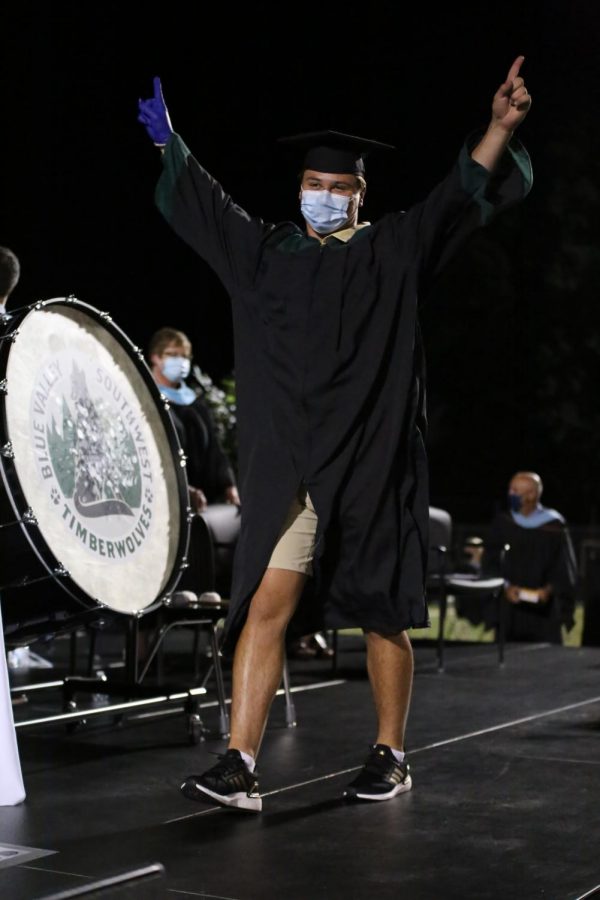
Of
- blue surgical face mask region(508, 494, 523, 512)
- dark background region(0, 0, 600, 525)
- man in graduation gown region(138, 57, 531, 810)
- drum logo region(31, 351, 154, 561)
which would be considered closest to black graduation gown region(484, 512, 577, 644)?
blue surgical face mask region(508, 494, 523, 512)

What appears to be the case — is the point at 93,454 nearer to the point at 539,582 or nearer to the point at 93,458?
the point at 93,458

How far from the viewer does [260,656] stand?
365 cm

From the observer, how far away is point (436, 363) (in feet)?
70.9

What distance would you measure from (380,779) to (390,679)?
27cm

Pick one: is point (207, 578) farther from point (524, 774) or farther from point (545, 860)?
point (545, 860)

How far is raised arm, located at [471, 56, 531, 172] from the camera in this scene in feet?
→ 11.7

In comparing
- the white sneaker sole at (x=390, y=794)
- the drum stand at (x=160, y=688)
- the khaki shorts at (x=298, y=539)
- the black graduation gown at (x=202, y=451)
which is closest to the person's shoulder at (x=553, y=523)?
the black graduation gown at (x=202, y=451)

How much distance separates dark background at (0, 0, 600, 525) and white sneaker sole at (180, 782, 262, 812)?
27.6 feet

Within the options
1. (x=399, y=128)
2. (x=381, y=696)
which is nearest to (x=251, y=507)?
(x=381, y=696)

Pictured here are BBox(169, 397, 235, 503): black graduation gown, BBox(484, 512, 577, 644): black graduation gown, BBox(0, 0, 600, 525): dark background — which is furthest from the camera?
BBox(0, 0, 600, 525): dark background

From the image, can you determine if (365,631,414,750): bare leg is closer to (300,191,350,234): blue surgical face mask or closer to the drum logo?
the drum logo

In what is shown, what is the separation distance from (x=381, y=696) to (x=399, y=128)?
13.1 m

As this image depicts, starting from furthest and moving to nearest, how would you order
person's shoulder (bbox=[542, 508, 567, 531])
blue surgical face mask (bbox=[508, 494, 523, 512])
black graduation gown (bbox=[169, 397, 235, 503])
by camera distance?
blue surgical face mask (bbox=[508, 494, 523, 512])
person's shoulder (bbox=[542, 508, 567, 531])
black graduation gown (bbox=[169, 397, 235, 503])

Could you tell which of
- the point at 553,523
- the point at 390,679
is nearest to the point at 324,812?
the point at 390,679
